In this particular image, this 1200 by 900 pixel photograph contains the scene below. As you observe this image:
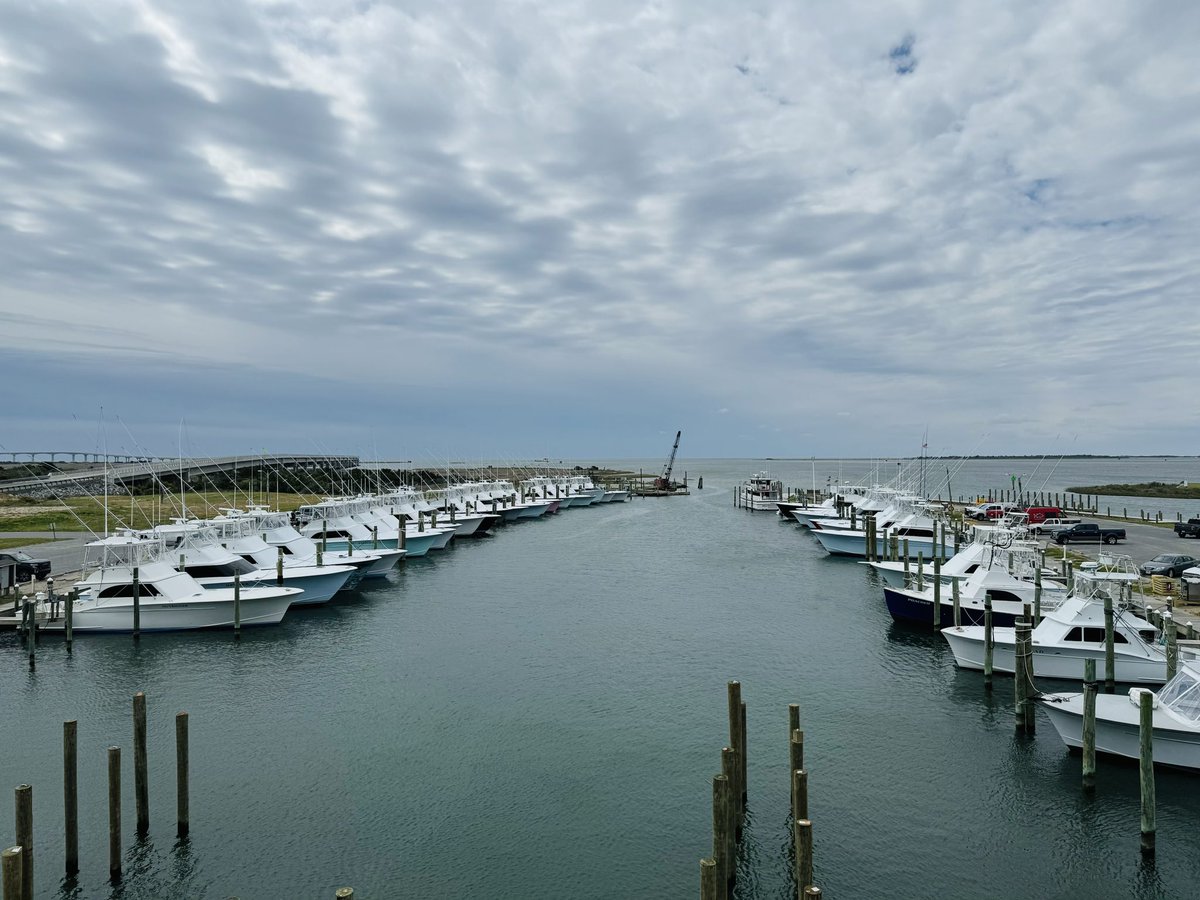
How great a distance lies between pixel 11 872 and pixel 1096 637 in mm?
29685

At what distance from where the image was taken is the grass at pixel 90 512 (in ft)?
216

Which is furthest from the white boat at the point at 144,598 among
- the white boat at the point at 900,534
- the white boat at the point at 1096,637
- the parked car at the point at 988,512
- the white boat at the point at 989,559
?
the parked car at the point at 988,512

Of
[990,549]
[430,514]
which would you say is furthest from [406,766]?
[430,514]

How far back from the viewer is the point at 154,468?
9625cm

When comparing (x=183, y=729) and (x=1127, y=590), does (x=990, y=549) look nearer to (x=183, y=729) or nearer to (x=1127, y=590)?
(x=1127, y=590)

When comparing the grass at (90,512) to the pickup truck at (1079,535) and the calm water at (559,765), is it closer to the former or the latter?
the calm water at (559,765)

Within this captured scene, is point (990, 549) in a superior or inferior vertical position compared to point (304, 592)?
superior

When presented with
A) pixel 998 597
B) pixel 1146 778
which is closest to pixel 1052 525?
pixel 998 597

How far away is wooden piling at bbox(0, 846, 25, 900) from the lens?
11.5 meters

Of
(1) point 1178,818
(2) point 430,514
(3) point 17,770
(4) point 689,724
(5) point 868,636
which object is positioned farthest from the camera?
(2) point 430,514

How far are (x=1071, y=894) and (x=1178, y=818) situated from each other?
4.79m

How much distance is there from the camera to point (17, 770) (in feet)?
71.5

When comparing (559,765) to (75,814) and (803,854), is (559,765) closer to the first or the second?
(803,854)

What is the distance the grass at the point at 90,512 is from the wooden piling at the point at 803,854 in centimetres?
5412
